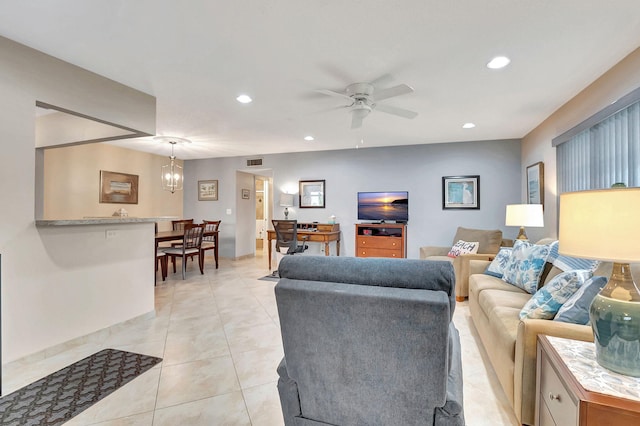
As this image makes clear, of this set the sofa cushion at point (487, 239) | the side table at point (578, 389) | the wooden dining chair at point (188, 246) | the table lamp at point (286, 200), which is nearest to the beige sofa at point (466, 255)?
the sofa cushion at point (487, 239)

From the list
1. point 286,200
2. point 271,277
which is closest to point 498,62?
point 271,277

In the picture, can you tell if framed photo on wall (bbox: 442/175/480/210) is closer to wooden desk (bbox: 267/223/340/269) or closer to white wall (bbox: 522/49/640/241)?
white wall (bbox: 522/49/640/241)

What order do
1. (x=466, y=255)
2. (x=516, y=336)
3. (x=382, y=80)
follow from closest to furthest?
(x=516, y=336) → (x=382, y=80) → (x=466, y=255)

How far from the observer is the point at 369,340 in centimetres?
108

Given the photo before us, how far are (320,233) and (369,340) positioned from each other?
4.44m

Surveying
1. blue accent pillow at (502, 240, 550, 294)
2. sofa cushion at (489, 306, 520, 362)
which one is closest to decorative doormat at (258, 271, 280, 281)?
blue accent pillow at (502, 240, 550, 294)

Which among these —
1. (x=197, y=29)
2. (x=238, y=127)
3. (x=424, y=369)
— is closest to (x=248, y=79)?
(x=197, y=29)

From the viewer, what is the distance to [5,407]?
173cm

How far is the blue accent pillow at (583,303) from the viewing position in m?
1.49

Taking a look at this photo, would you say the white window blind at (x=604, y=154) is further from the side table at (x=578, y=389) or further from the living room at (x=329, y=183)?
the side table at (x=578, y=389)

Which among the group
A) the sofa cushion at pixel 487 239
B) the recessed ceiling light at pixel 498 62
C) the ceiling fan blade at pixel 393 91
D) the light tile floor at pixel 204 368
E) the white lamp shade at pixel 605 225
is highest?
the recessed ceiling light at pixel 498 62

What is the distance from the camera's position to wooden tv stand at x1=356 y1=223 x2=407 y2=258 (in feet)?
17.5

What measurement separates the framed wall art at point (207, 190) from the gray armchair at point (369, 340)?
20.1ft

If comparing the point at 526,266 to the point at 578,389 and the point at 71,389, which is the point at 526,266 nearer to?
the point at 578,389
